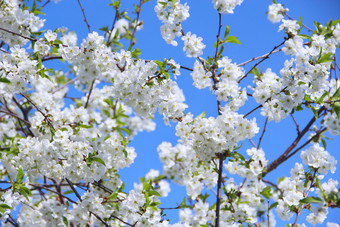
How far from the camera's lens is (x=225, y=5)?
3.46m

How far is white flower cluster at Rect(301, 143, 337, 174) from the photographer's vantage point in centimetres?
347

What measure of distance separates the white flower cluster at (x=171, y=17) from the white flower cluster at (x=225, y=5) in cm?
35

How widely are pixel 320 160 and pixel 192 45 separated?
6.55ft

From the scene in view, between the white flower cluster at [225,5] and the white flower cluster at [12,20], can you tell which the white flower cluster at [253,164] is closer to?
the white flower cluster at [225,5]

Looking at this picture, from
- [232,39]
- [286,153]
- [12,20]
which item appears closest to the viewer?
[232,39]

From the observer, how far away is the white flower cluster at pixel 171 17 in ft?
11.9

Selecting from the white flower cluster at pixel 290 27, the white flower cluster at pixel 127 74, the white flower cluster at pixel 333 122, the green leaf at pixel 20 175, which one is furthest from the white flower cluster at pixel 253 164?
the green leaf at pixel 20 175

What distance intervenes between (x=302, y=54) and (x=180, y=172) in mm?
2992

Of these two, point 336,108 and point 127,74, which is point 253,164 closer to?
point 336,108

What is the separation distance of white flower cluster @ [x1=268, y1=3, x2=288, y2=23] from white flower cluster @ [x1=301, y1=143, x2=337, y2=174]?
261 centimetres

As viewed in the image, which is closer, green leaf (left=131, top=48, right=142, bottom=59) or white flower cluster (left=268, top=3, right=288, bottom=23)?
green leaf (left=131, top=48, right=142, bottom=59)

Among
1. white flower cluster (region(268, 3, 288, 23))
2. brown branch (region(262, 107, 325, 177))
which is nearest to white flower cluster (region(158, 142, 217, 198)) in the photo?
brown branch (region(262, 107, 325, 177))

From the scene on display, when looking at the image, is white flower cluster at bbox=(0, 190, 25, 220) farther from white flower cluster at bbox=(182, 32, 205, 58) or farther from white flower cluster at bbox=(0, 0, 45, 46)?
white flower cluster at bbox=(182, 32, 205, 58)

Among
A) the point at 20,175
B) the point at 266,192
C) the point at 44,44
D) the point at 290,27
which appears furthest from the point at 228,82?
the point at 20,175
